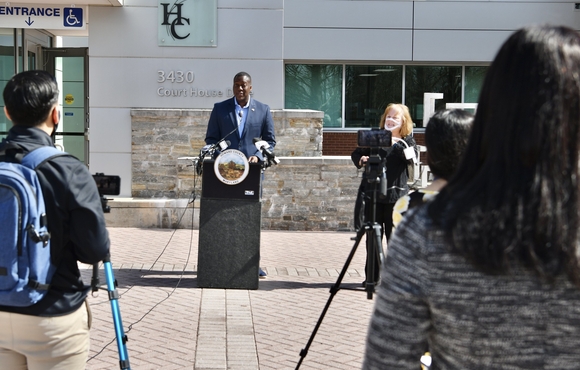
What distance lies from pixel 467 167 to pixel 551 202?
0.60 feet

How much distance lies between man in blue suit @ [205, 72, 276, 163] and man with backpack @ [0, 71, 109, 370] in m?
5.46

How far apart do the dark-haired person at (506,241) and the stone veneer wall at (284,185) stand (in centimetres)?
1078

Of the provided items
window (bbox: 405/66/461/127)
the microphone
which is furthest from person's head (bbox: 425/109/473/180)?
window (bbox: 405/66/461/127)

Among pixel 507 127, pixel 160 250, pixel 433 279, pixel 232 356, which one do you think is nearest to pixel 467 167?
pixel 507 127

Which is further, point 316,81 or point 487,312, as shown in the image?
point 316,81

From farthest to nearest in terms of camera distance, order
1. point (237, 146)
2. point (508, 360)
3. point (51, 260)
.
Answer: point (237, 146)
point (51, 260)
point (508, 360)

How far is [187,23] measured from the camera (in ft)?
44.1

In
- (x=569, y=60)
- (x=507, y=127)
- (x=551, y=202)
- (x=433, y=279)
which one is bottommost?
(x=433, y=279)

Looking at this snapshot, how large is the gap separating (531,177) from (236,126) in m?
7.09

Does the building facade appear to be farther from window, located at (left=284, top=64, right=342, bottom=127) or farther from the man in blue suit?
the man in blue suit

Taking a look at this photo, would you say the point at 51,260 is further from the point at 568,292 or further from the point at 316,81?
the point at 316,81

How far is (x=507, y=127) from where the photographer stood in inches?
58.1

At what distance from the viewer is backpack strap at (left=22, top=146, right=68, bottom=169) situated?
9.29 ft

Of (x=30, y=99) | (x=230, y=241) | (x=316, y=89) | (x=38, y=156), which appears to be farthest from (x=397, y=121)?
(x=316, y=89)
